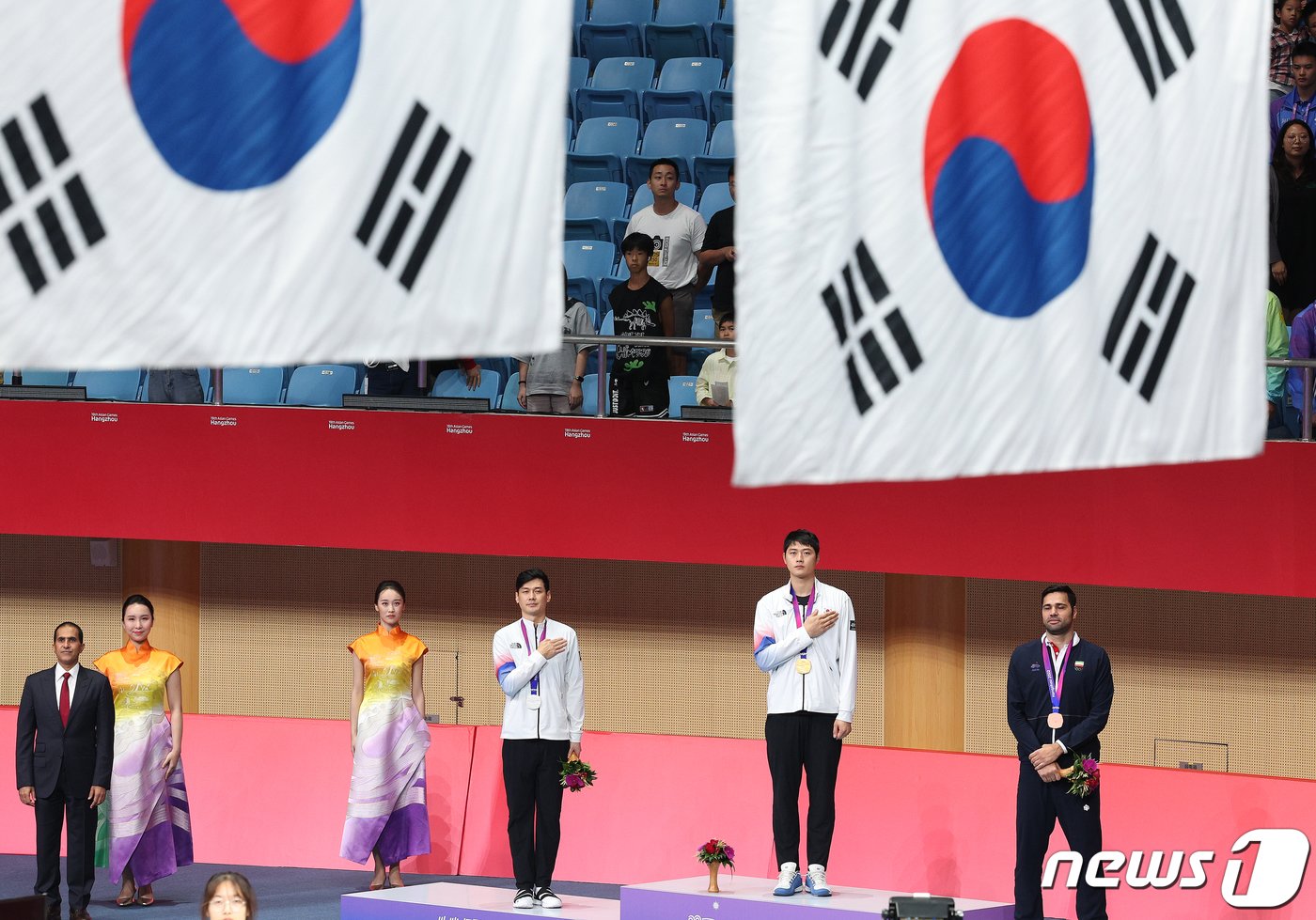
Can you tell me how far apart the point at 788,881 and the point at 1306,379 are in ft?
13.1

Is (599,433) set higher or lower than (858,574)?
higher

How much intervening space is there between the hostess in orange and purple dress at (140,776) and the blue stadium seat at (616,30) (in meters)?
7.83

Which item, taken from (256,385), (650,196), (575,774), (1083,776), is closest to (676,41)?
(650,196)

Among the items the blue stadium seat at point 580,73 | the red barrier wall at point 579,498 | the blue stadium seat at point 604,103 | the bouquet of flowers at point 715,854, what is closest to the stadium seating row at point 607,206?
the blue stadium seat at point 604,103

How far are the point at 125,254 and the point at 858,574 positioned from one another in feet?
32.2

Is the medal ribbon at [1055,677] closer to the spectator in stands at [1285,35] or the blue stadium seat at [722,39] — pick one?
the spectator in stands at [1285,35]

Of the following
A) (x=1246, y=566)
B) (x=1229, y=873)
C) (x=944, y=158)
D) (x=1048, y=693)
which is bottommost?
(x=1229, y=873)

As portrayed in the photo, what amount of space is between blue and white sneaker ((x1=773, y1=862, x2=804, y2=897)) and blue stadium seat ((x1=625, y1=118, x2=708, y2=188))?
22.1ft

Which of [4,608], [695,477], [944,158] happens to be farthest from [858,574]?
[944,158]

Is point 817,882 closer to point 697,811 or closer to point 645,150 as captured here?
point 697,811

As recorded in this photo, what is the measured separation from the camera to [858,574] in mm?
13109

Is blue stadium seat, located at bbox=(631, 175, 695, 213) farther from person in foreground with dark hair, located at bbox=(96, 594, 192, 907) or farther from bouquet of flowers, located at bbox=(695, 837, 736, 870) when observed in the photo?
bouquet of flowers, located at bbox=(695, 837, 736, 870)

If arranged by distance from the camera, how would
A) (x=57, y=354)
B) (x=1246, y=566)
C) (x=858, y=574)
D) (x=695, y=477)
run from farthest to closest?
1. (x=858, y=574)
2. (x=695, y=477)
3. (x=1246, y=566)
4. (x=57, y=354)

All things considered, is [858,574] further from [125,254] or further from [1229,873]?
[125,254]
